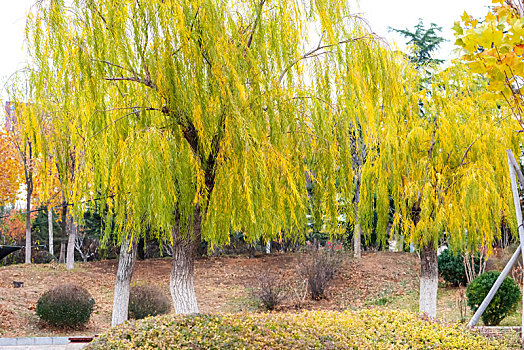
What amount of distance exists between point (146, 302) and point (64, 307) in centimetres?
164

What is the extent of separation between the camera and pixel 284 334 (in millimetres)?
5227

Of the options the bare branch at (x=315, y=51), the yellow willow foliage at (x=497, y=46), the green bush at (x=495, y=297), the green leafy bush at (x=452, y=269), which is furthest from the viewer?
the green leafy bush at (x=452, y=269)

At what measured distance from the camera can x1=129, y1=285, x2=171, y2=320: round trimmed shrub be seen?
10.9m

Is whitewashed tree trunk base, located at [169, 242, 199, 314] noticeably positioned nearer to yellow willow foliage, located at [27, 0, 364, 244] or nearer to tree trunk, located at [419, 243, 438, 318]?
yellow willow foliage, located at [27, 0, 364, 244]

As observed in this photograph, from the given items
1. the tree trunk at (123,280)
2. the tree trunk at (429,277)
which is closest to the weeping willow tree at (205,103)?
the tree trunk at (429,277)

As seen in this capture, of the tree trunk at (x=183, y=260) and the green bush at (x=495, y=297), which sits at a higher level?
the tree trunk at (x=183, y=260)

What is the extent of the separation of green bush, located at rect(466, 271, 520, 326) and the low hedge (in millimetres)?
3701

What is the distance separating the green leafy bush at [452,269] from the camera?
1338cm

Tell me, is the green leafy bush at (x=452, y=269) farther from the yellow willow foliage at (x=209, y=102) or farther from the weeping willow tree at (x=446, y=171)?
the yellow willow foliage at (x=209, y=102)

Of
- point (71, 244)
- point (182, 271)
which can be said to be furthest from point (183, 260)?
point (71, 244)

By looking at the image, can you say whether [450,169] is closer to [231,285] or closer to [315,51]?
[315,51]

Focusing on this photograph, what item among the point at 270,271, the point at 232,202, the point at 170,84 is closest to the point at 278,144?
the point at 232,202

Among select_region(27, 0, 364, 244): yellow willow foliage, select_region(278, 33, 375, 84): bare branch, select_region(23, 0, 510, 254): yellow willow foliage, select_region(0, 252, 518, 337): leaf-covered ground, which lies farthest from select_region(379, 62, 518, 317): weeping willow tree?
select_region(0, 252, 518, 337): leaf-covered ground

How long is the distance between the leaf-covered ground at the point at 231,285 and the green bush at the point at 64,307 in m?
0.22
